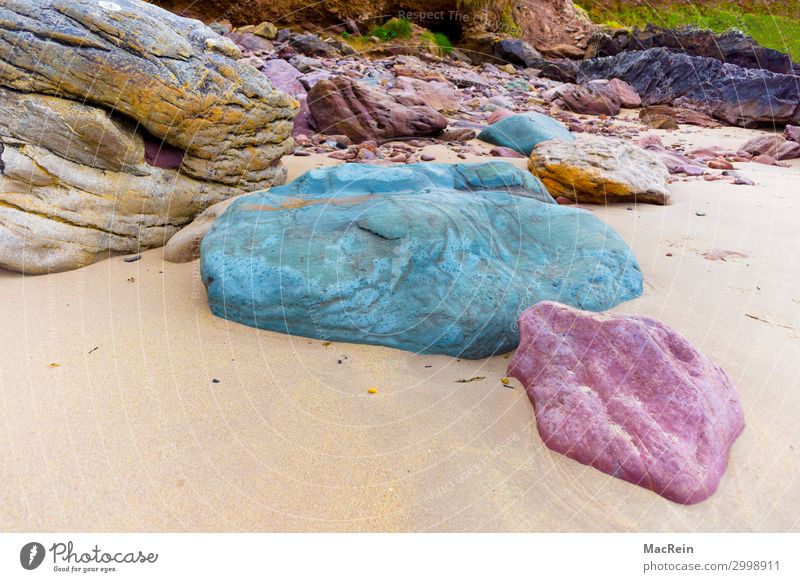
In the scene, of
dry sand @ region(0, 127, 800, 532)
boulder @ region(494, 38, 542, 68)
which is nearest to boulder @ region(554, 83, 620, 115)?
boulder @ region(494, 38, 542, 68)

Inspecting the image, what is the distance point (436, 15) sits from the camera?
15852mm

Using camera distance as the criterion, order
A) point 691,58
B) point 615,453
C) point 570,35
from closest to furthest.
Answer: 1. point 615,453
2. point 691,58
3. point 570,35

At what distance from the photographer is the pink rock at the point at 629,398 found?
5.48 feet

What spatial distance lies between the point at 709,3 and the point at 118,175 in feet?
89.0

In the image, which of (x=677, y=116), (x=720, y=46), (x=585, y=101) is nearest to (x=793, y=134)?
(x=677, y=116)

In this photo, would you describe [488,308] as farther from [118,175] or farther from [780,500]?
[118,175]

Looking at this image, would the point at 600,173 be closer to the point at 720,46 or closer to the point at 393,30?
the point at 720,46

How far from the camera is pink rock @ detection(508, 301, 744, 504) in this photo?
5.48 ft

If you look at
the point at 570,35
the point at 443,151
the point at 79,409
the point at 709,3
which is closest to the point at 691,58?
the point at 570,35

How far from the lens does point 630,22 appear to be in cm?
2181

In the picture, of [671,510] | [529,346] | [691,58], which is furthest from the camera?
[691,58]

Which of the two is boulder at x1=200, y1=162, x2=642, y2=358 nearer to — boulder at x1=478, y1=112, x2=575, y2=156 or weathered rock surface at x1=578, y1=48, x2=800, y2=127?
boulder at x1=478, y1=112, x2=575, y2=156

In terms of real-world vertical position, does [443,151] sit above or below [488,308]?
below
